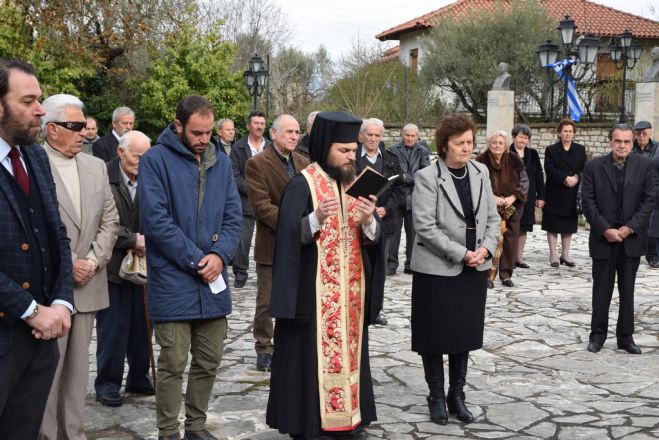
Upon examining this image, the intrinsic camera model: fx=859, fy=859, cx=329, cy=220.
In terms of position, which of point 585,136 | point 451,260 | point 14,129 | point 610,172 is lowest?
point 451,260

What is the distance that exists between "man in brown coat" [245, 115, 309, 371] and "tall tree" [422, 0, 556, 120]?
93.9 feet

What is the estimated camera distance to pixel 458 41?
36.2 metres

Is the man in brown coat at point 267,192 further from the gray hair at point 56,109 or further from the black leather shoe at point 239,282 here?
the black leather shoe at point 239,282

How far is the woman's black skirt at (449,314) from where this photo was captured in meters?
5.58

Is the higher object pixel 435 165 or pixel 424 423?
pixel 435 165

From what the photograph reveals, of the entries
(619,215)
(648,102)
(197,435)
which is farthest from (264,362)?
(648,102)

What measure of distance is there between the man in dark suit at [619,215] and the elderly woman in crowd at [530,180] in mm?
3842

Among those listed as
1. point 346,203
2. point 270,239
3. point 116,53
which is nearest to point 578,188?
point 270,239

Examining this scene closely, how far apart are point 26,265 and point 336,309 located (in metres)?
2.16

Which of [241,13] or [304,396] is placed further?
[241,13]

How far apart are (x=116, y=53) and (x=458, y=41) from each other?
1466cm

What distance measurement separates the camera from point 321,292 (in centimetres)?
513

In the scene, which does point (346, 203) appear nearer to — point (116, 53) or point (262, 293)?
point (262, 293)

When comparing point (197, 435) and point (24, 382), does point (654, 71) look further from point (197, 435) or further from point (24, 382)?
point (24, 382)
